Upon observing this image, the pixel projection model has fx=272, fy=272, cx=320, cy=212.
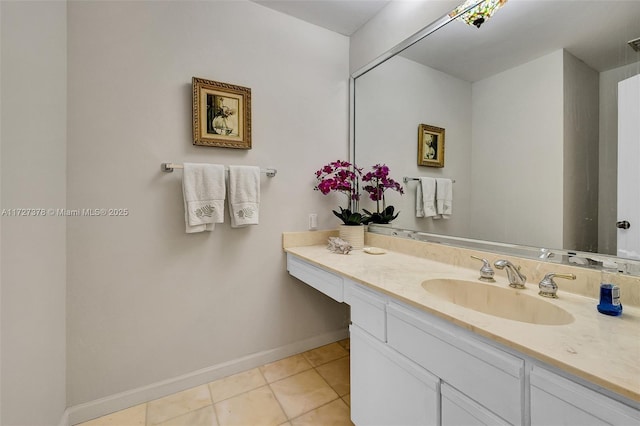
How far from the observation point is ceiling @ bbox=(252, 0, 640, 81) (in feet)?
2.96

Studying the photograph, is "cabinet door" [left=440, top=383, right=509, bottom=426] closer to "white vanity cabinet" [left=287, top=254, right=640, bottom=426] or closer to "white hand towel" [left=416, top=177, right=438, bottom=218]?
"white vanity cabinet" [left=287, top=254, right=640, bottom=426]

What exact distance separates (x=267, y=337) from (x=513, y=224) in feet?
5.12

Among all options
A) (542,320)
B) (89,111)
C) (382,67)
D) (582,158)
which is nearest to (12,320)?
(89,111)

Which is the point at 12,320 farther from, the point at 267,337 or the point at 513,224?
the point at 513,224

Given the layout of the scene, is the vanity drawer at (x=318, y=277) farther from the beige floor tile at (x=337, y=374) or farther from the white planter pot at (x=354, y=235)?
the beige floor tile at (x=337, y=374)

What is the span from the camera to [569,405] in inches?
21.9

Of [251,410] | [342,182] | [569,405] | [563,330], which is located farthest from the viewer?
[342,182]

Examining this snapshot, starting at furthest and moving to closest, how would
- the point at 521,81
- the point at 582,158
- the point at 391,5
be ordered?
1. the point at 391,5
2. the point at 521,81
3. the point at 582,158

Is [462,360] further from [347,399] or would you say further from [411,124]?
[411,124]

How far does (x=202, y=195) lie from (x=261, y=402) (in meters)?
1.16

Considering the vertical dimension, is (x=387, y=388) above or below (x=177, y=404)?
above

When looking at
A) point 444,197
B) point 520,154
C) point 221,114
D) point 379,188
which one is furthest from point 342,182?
point 520,154

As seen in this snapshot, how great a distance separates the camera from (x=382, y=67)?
6.06 feet

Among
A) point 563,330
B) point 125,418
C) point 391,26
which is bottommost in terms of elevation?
point 125,418
